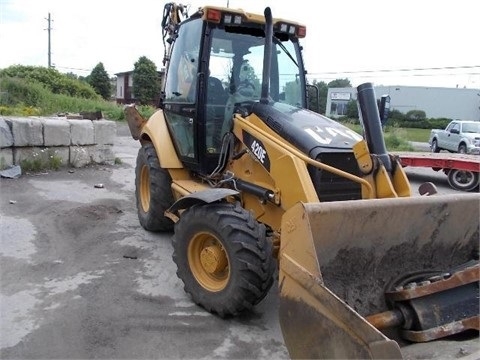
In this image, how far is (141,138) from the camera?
665cm

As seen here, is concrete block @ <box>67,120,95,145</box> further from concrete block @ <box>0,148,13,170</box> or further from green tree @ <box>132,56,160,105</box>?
green tree @ <box>132,56,160,105</box>

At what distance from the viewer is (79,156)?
10.0m

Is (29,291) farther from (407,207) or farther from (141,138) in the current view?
(407,207)

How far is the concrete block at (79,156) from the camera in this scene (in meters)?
9.89

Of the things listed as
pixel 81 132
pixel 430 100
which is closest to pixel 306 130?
pixel 81 132

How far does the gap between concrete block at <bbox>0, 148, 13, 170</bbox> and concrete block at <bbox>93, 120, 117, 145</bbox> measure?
192 cm

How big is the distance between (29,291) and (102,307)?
2.55ft

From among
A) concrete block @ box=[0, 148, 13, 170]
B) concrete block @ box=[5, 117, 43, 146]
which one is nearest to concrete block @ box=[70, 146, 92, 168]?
concrete block @ box=[5, 117, 43, 146]

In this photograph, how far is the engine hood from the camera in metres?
4.09

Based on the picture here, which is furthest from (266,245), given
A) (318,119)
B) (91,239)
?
(91,239)

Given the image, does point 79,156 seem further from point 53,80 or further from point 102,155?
point 53,80

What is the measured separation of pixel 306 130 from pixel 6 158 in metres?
6.74

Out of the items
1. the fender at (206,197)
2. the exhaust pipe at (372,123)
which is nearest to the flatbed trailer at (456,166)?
the exhaust pipe at (372,123)

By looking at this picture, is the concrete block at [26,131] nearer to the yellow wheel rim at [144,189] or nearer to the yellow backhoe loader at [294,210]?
the yellow wheel rim at [144,189]
